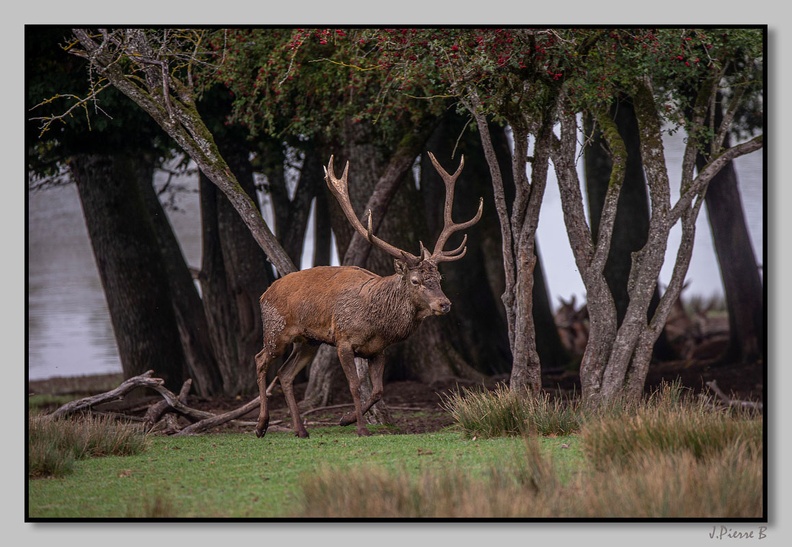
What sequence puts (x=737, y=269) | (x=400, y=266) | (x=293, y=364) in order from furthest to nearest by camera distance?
(x=737, y=269) → (x=293, y=364) → (x=400, y=266)

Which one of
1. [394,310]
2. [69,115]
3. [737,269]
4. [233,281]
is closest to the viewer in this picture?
[394,310]

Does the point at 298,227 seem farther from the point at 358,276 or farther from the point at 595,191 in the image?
the point at 358,276

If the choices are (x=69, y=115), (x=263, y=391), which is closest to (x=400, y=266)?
(x=263, y=391)

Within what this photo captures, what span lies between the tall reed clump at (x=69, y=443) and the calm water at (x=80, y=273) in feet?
32.4

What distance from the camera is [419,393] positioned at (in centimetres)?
1470

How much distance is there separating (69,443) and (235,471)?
65.1 inches

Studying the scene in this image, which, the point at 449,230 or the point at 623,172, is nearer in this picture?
the point at 449,230

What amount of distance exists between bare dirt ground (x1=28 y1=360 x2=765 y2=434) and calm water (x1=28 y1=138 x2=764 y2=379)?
9.11 ft

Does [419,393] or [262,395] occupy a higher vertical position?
[262,395]

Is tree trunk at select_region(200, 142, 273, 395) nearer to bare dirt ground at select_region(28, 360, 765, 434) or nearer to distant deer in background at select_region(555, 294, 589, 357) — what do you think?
bare dirt ground at select_region(28, 360, 765, 434)

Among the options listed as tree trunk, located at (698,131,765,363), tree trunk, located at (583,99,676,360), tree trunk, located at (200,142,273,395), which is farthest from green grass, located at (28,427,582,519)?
tree trunk, located at (698,131,765,363)

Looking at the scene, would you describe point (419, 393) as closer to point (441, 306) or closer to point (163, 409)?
point (163, 409)

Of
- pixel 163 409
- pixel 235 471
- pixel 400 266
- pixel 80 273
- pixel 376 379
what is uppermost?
pixel 80 273

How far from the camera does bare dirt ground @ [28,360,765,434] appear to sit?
40.8ft
